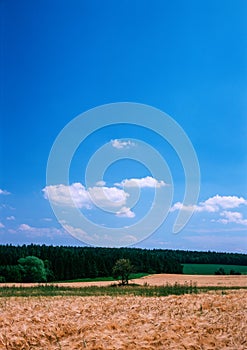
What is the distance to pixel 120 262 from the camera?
2170 inches

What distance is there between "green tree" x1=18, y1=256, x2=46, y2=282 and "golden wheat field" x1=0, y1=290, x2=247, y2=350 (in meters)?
54.9

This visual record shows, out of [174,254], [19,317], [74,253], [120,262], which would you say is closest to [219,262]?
[174,254]

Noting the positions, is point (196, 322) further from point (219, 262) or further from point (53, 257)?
point (219, 262)

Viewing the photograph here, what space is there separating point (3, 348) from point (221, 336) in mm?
4437

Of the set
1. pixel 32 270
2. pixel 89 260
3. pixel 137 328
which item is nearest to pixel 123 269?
pixel 32 270

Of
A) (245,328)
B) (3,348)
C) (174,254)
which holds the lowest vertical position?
(3,348)

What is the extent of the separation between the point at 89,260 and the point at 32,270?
1312 centimetres

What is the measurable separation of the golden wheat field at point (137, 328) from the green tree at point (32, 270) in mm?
54924

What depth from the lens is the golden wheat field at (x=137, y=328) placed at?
319 inches

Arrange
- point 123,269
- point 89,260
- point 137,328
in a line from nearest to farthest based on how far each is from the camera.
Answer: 1. point 137,328
2. point 123,269
3. point 89,260

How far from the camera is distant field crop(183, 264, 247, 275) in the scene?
71.5 meters

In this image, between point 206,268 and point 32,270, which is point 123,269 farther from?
point 206,268

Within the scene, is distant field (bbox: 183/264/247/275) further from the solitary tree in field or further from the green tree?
the green tree

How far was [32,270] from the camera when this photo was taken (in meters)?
65.2
